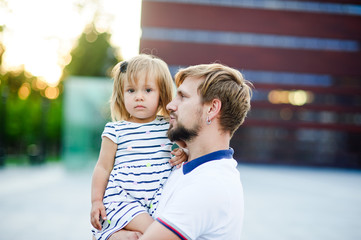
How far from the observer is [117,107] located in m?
2.26

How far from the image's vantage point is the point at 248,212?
24.3 ft

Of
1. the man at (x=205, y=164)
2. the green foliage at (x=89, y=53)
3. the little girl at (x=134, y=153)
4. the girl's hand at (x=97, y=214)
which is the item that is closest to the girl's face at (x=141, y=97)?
the little girl at (x=134, y=153)

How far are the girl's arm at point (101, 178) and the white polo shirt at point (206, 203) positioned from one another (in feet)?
1.28

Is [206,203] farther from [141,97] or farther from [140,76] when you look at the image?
[140,76]

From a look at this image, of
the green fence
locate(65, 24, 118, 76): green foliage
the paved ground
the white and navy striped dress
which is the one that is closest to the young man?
the white and navy striped dress

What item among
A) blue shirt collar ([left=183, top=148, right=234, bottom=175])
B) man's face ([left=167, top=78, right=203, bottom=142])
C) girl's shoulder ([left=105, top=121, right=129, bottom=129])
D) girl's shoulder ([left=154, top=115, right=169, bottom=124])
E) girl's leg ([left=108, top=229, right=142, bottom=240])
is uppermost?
man's face ([left=167, top=78, right=203, bottom=142])

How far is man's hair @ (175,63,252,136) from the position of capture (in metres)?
1.74

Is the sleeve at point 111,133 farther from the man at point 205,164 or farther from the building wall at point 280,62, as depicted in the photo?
the building wall at point 280,62

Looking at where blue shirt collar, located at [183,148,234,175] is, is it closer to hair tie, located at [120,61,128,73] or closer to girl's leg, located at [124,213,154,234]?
girl's leg, located at [124,213,154,234]

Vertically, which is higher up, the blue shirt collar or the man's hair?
the man's hair

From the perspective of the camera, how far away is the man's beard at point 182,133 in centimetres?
179

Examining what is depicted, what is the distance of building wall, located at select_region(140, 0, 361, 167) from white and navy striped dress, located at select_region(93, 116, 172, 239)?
2440 cm

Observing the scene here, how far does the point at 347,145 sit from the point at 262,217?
23.5 m

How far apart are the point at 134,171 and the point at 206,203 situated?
24.1 inches
